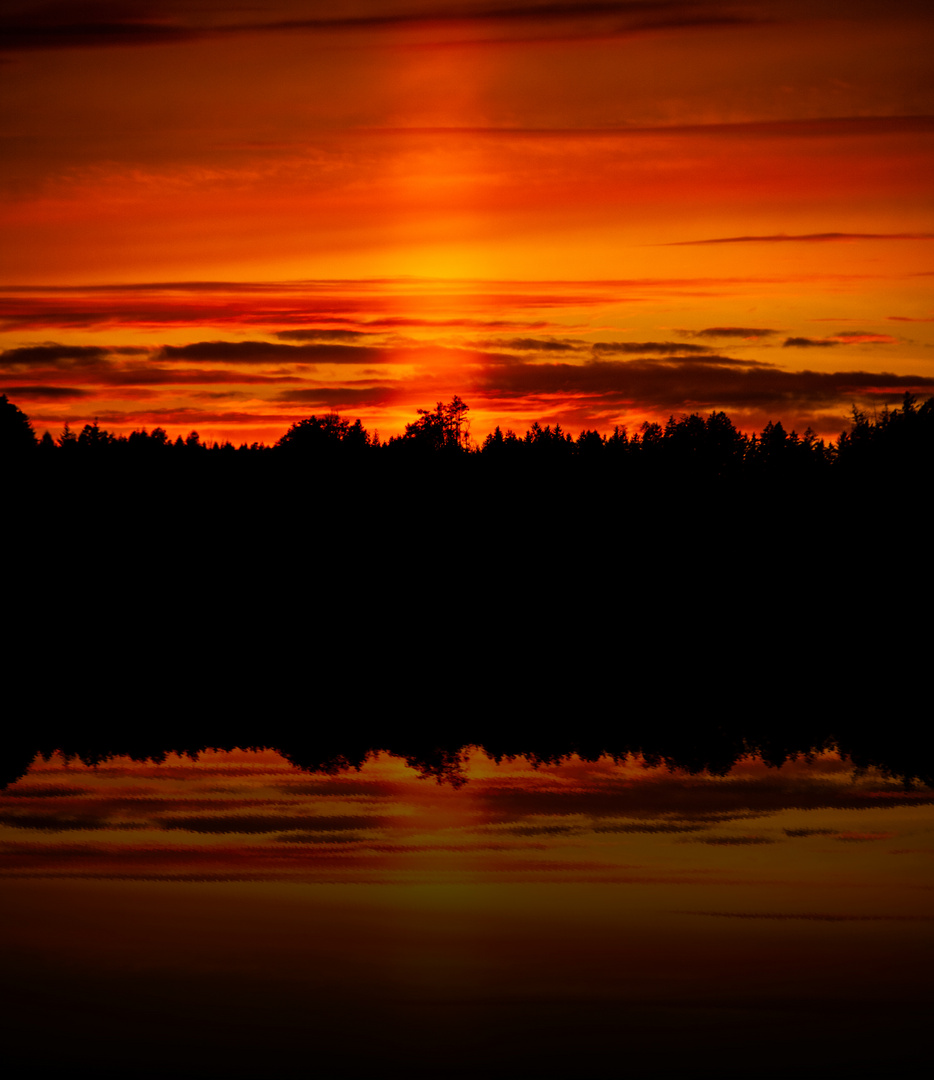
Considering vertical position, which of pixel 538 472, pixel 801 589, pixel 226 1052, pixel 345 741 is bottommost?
pixel 226 1052

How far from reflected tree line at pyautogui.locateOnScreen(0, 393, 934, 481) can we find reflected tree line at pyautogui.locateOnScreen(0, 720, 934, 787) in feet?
220

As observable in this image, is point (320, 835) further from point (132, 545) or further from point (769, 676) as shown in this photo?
point (132, 545)

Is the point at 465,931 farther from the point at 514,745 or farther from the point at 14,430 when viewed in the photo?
the point at 14,430

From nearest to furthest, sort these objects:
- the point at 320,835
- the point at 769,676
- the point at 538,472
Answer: the point at 320,835, the point at 769,676, the point at 538,472

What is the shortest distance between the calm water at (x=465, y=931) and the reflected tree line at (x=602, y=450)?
76025 millimetres

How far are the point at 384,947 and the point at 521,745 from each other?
13112 millimetres

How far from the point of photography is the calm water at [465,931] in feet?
32.7

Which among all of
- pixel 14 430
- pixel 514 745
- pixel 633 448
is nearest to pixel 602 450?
pixel 633 448

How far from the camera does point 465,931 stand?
12.7 meters

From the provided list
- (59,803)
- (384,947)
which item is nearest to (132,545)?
(59,803)

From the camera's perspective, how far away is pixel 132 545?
8556cm

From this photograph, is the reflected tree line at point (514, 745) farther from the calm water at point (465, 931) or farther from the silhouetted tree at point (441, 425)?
the silhouetted tree at point (441, 425)

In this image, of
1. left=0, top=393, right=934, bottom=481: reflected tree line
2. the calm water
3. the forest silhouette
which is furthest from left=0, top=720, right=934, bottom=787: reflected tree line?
left=0, top=393, right=934, bottom=481: reflected tree line

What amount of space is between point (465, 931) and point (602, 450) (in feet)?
298
